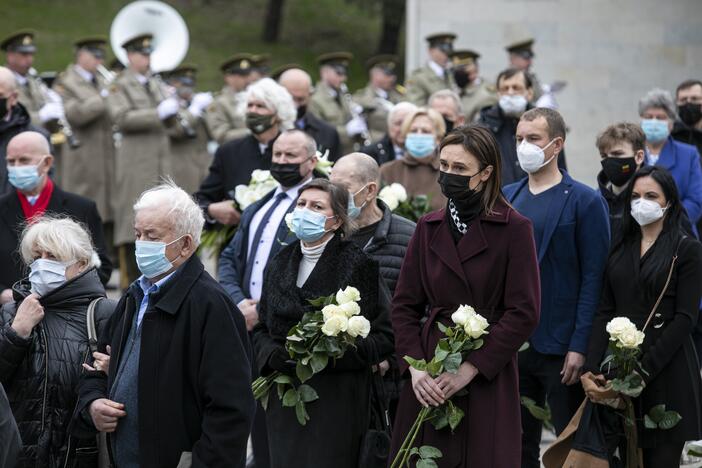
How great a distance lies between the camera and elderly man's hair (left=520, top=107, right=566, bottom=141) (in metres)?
7.11

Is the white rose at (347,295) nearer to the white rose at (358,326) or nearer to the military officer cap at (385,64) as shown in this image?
the white rose at (358,326)

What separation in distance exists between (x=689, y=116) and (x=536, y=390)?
404 centimetres

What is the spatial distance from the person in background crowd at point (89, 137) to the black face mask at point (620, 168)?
8474 mm

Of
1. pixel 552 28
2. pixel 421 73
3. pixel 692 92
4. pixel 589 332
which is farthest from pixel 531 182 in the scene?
pixel 552 28

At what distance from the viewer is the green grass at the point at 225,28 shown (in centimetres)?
2909

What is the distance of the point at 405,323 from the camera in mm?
6094

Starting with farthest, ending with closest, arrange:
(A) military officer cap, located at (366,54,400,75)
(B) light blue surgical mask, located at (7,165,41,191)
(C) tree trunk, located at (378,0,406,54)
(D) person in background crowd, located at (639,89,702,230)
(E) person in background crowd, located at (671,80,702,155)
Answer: (C) tree trunk, located at (378,0,406,54) → (A) military officer cap, located at (366,54,400,75) → (E) person in background crowd, located at (671,80,702,155) → (D) person in background crowd, located at (639,89,702,230) → (B) light blue surgical mask, located at (7,165,41,191)

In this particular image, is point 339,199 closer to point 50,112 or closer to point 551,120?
point 551,120

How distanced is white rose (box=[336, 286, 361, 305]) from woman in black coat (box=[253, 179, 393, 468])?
0.63 ft

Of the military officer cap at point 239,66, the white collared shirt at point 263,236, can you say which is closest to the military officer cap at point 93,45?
the military officer cap at point 239,66

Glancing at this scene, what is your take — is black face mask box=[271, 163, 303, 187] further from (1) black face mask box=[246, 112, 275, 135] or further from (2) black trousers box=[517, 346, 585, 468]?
(2) black trousers box=[517, 346, 585, 468]

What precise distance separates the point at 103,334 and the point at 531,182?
268 cm

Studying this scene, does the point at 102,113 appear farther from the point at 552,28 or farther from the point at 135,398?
the point at 135,398

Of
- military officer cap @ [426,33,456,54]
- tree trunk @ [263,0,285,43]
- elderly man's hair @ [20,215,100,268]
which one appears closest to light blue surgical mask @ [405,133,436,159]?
elderly man's hair @ [20,215,100,268]
